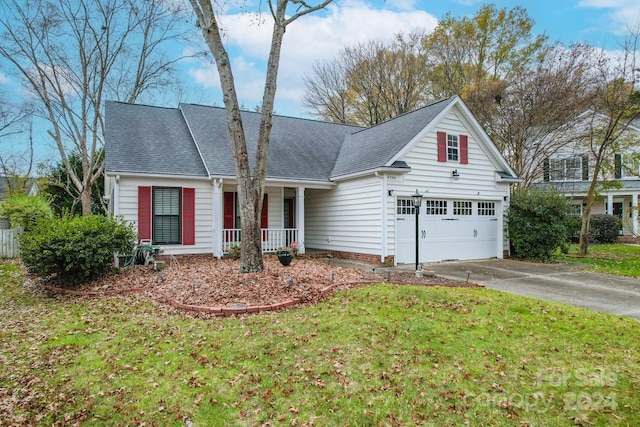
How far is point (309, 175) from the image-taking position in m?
14.0

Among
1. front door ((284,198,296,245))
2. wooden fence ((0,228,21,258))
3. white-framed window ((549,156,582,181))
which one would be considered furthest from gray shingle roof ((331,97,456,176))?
wooden fence ((0,228,21,258))

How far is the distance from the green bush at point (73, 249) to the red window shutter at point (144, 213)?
2555mm

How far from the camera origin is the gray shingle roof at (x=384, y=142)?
12.4 m

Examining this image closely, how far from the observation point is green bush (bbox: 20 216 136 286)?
7.91 metres

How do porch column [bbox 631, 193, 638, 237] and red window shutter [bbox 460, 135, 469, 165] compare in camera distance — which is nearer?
red window shutter [bbox 460, 135, 469, 165]

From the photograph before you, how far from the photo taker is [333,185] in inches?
561

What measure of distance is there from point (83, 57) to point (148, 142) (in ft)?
28.7

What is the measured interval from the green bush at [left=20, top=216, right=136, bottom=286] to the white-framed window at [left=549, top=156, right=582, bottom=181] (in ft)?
69.1

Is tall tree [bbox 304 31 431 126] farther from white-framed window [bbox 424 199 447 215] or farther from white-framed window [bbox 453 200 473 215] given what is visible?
white-framed window [bbox 424 199 447 215]

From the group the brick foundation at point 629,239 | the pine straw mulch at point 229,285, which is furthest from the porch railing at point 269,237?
the brick foundation at point 629,239

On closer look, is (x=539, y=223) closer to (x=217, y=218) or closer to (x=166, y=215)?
(x=217, y=218)

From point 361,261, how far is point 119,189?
8.08m

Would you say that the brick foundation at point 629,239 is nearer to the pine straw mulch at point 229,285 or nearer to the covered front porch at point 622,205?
the covered front porch at point 622,205

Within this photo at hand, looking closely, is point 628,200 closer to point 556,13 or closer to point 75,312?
point 556,13
